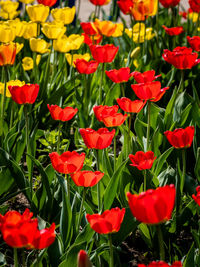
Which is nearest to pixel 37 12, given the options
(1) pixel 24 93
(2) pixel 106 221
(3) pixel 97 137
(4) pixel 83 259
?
(1) pixel 24 93

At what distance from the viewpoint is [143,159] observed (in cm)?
164

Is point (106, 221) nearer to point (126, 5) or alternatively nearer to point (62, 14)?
point (62, 14)

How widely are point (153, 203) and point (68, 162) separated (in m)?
0.49

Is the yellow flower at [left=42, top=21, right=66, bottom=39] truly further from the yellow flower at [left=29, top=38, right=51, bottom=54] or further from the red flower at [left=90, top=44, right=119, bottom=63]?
the red flower at [left=90, top=44, right=119, bottom=63]

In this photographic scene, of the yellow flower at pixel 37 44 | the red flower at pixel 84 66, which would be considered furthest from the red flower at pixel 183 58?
the yellow flower at pixel 37 44

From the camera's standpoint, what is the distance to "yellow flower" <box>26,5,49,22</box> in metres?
2.77

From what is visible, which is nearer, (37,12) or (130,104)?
(130,104)

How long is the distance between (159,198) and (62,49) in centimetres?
172

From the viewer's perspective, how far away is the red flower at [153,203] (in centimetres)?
110

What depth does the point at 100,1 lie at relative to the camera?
331cm

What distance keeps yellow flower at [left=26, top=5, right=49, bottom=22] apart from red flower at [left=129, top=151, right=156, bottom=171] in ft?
4.76

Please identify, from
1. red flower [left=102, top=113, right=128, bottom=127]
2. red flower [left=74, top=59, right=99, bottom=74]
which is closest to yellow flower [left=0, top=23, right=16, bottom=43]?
red flower [left=74, top=59, right=99, bottom=74]

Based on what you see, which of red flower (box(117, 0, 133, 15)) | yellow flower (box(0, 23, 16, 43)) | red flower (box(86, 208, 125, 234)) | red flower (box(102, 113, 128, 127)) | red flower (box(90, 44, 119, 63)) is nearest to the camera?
red flower (box(86, 208, 125, 234))

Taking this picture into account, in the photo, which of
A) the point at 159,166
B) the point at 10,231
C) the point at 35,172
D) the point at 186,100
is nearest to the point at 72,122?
the point at 35,172
